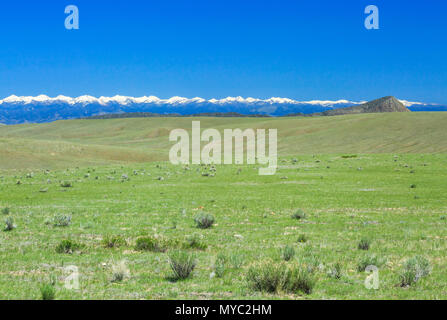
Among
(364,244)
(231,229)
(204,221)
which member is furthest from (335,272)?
(204,221)

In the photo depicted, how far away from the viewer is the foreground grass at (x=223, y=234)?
879 cm

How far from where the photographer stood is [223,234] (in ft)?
50.7

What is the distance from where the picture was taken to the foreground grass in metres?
8.79

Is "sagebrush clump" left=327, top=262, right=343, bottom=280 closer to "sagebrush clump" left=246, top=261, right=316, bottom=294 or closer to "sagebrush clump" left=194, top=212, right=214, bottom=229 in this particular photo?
"sagebrush clump" left=246, top=261, right=316, bottom=294

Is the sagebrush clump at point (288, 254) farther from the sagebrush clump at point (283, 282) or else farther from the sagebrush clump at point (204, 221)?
the sagebrush clump at point (204, 221)

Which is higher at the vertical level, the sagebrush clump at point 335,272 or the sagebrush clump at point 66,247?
the sagebrush clump at point 335,272

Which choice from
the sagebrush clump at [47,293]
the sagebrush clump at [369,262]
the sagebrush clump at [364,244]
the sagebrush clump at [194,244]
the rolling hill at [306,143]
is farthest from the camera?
the rolling hill at [306,143]

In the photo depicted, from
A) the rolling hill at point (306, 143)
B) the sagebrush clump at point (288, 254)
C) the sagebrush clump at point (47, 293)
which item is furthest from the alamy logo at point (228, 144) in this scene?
the sagebrush clump at point (47, 293)

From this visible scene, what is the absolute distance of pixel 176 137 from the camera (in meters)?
158

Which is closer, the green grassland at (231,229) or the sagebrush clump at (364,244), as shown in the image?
the green grassland at (231,229)

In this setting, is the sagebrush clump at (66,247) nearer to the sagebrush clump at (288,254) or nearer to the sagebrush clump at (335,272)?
the sagebrush clump at (288,254)

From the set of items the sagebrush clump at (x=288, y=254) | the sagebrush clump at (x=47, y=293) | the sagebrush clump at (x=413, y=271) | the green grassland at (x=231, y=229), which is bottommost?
the green grassland at (x=231, y=229)

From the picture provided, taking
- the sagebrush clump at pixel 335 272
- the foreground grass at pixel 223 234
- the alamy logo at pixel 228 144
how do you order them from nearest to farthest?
the foreground grass at pixel 223 234 → the sagebrush clump at pixel 335 272 → the alamy logo at pixel 228 144
